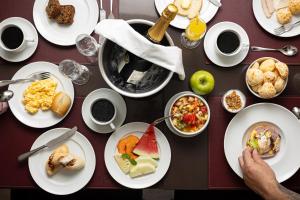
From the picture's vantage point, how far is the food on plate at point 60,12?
52.1 inches

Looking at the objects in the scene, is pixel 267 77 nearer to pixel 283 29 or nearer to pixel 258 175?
pixel 283 29

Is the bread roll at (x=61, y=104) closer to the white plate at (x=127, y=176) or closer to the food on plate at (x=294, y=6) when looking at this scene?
the white plate at (x=127, y=176)

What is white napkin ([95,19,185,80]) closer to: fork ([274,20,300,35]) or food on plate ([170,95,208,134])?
food on plate ([170,95,208,134])

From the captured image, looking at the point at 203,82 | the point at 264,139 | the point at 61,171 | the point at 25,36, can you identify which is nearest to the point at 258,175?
the point at 264,139

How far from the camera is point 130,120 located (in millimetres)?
1354

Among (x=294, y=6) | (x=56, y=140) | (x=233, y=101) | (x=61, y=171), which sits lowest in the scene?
(x=61, y=171)

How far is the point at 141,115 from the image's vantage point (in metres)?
1.36

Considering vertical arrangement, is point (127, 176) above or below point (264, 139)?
below

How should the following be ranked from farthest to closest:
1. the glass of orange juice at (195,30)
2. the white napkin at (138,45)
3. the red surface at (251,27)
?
the red surface at (251,27), the glass of orange juice at (195,30), the white napkin at (138,45)

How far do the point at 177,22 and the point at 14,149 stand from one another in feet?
2.43

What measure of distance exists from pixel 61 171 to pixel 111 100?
31 cm

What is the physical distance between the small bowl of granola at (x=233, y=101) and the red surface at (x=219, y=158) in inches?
1.6

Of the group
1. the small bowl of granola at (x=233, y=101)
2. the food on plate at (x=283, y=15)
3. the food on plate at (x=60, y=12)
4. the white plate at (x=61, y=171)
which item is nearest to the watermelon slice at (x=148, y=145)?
the white plate at (x=61, y=171)

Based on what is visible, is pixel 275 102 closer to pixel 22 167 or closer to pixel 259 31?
pixel 259 31
